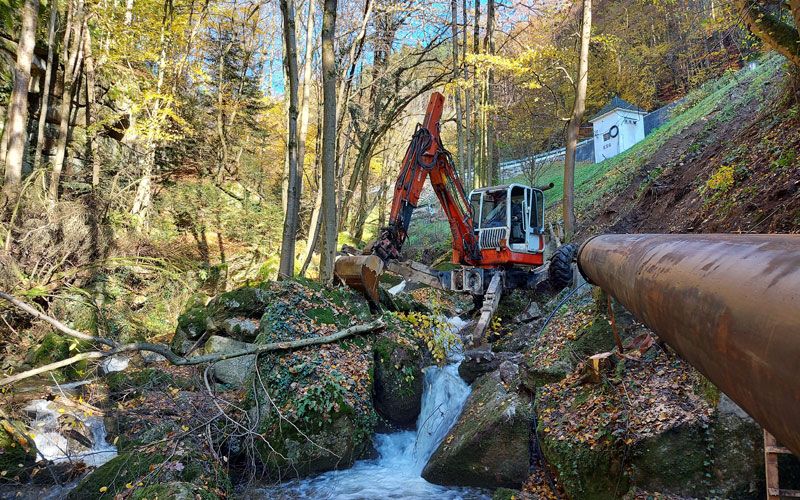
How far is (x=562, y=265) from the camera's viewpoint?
9641 millimetres

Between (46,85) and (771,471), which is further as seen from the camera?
(46,85)

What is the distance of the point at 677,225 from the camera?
9797 mm

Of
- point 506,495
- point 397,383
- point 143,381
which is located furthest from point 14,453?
point 506,495

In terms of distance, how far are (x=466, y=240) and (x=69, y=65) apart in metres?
12.7

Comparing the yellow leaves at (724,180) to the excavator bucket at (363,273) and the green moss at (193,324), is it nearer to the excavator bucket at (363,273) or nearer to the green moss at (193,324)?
the excavator bucket at (363,273)

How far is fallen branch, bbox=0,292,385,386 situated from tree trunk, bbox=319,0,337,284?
2256 mm

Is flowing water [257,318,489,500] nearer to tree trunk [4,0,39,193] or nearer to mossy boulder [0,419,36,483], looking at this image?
mossy boulder [0,419,36,483]

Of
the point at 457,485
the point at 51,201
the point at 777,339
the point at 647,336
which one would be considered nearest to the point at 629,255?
the point at 777,339

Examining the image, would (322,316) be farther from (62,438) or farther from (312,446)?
(62,438)

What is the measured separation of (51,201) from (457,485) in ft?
35.9

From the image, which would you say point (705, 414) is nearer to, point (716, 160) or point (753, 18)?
point (753, 18)

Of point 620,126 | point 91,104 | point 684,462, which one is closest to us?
point 684,462

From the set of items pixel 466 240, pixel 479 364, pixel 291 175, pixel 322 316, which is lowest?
pixel 479 364

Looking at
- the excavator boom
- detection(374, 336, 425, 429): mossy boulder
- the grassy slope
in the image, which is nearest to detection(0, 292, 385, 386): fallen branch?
detection(374, 336, 425, 429): mossy boulder
